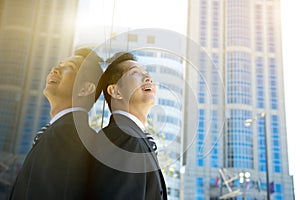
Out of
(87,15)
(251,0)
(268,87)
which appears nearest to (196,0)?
(251,0)

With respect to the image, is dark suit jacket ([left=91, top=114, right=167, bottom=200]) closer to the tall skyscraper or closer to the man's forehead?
the man's forehead

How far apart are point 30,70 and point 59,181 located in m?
0.38

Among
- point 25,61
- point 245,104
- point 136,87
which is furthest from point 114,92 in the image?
point 245,104

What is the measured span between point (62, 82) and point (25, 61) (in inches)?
10.6

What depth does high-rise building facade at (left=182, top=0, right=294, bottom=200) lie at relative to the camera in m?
3.49

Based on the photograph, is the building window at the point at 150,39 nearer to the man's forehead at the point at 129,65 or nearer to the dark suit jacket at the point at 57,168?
the man's forehead at the point at 129,65

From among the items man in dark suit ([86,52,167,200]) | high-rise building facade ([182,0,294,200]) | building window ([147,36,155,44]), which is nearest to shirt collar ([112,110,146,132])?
man in dark suit ([86,52,167,200])

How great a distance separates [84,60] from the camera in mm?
Result: 674

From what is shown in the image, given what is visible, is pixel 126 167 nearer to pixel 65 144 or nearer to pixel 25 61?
pixel 65 144

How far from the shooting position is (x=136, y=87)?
62cm

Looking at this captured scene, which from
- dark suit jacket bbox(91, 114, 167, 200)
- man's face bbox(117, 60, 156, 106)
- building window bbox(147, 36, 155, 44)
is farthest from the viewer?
building window bbox(147, 36, 155, 44)

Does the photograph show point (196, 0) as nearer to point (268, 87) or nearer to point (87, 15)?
point (268, 87)

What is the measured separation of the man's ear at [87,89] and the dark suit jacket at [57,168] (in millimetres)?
50

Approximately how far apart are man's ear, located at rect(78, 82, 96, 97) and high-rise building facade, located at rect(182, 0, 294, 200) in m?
2.22
